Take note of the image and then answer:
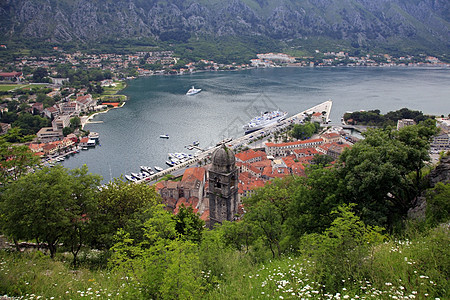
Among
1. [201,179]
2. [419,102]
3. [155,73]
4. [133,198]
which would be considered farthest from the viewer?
[155,73]

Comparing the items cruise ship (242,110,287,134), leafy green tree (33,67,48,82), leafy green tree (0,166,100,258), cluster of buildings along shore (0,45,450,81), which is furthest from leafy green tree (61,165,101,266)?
cluster of buildings along shore (0,45,450,81)

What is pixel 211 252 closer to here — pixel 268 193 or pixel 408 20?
pixel 268 193

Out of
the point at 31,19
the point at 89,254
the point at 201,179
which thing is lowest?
the point at 201,179

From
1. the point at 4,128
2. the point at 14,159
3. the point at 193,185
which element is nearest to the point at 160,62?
the point at 4,128

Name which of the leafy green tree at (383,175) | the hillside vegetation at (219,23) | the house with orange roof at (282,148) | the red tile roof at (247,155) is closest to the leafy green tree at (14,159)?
the leafy green tree at (383,175)

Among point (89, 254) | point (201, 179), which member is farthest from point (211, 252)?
point (201, 179)

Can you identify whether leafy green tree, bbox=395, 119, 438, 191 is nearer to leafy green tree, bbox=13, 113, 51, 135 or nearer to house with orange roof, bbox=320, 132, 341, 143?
house with orange roof, bbox=320, 132, 341, 143

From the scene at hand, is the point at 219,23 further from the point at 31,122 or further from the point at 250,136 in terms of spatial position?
the point at 31,122

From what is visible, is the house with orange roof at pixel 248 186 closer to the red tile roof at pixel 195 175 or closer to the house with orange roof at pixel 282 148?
the red tile roof at pixel 195 175
